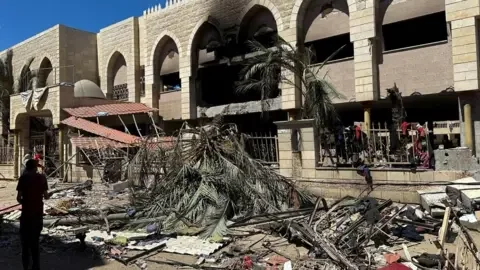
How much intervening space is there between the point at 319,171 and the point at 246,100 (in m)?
11.0

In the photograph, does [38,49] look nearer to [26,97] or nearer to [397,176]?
[26,97]

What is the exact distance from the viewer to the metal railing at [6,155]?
24.8 metres

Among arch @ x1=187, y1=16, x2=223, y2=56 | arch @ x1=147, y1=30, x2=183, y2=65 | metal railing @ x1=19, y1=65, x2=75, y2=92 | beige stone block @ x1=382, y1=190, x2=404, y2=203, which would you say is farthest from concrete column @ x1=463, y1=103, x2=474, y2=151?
metal railing @ x1=19, y1=65, x2=75, y2=92

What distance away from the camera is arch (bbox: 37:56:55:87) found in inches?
1015

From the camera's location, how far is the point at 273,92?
19.0 m

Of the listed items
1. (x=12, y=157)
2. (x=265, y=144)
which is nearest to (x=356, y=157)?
(x=265, y=144)

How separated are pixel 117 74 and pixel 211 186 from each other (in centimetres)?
1871

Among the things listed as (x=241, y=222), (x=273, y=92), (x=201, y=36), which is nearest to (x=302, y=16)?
(x=273, y=92)

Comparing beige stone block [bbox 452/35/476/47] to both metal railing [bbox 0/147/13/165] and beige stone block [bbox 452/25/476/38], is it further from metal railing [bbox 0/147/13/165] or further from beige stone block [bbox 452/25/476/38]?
metal railing [bbox 0/147/13/165]

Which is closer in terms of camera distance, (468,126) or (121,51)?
(468,126)

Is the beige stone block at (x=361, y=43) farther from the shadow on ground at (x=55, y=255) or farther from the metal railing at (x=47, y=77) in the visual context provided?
the metal railing at (x=47, y=77)

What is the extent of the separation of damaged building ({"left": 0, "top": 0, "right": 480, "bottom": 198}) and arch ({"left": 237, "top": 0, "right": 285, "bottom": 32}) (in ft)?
0.18

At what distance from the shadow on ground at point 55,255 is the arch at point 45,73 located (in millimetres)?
20250

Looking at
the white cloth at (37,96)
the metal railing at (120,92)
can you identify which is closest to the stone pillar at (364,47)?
the white cloth at (37,96)
